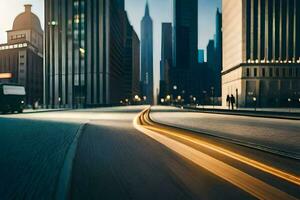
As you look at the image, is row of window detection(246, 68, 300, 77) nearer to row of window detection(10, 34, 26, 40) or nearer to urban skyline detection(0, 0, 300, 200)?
urban skyline detection(0, 0, 300, 200)

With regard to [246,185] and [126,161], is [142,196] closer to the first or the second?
[246,185]

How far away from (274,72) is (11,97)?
71.7 metres

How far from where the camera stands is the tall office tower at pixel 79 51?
107 m

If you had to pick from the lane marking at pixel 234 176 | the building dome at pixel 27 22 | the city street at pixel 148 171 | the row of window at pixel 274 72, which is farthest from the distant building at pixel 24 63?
the lane marking at pixel 234 176

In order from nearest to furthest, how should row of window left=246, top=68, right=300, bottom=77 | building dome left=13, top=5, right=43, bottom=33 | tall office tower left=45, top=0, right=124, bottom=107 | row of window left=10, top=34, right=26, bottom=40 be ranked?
row of window left=246, top=68, right=300, bottom=77 < tall office tower left=45, top=0, right=124, bottom=107 < row of window left=10, top=34, right=26, bottom=40 < building dome left=13, top=5, right=43, bottom=33

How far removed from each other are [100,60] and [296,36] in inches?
2372

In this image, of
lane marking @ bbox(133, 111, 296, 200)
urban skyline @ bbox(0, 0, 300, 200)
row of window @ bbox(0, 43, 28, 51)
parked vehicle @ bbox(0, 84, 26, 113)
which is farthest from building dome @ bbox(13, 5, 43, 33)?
lane marking @ bbox(133, 111, 296, 200)

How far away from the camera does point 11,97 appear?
41406 millimetres

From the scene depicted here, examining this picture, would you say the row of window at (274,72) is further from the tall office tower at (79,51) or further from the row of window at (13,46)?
the row of window at (13,46)

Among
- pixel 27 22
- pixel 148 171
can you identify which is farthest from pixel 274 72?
pixel 27 22

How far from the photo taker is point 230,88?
105250 millimetres

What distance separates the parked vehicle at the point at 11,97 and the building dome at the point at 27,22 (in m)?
145

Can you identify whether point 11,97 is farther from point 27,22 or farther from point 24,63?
point 27,22

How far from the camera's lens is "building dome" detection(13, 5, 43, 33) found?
177 meters
